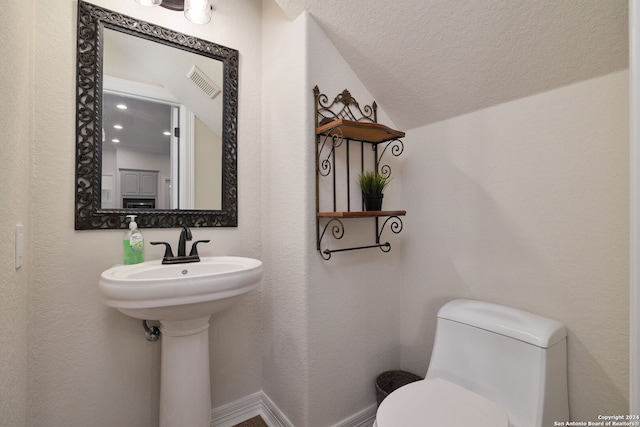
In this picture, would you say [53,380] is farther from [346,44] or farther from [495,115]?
[495,115]

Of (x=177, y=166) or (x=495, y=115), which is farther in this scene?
(x=177, y=166)

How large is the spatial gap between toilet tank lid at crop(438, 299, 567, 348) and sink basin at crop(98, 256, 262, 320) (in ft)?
2.90

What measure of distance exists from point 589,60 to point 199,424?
205cm

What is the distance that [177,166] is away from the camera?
1460mm

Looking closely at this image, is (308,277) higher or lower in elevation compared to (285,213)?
lower

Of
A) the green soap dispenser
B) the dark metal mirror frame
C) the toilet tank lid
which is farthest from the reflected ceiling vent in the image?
the toilet tank lid

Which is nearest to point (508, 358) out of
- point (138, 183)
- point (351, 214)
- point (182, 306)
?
point (351, 214)

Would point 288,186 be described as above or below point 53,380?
above

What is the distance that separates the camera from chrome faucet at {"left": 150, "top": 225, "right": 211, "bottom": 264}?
1.32 m

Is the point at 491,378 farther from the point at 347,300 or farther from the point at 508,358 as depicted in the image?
the point at 347,300

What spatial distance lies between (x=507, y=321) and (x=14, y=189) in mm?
1777

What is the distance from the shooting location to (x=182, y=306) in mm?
1063

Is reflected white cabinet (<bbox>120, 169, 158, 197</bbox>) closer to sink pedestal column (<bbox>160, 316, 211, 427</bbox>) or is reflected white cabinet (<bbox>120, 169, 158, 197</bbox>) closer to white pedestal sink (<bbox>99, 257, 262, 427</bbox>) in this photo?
white pedestal sink (<bbox>99, 257, 262, 427</bbox>)

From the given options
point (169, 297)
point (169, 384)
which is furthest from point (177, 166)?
point (169, 384)
